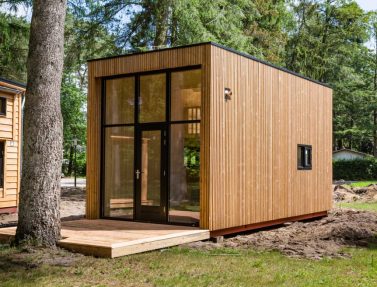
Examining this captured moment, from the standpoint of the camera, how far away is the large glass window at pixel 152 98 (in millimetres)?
9539

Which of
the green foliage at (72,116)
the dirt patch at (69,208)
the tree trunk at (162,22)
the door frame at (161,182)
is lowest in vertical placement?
the dirt patch at (69,208)

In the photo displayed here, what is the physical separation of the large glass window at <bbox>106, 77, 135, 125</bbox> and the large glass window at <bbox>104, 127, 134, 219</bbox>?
0.64ft

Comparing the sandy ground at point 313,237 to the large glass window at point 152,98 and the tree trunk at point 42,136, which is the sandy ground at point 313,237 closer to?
the tree trunk at point 42,136

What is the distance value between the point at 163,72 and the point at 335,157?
31716mm

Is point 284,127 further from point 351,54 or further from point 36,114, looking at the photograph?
point 351,54

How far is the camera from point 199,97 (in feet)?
29.7

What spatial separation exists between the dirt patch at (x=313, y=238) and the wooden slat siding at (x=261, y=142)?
35 centimetres

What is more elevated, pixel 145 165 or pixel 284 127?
pixel 284 127

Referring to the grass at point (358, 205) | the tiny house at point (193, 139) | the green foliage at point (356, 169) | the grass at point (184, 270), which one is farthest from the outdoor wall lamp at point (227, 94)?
the green foliage at point (356, 169)

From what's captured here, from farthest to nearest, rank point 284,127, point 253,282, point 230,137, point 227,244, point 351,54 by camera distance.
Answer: point 351,54 < point 284,127 < point 230,137 < point 227,244 < point 253,282

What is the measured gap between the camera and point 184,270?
250 inches

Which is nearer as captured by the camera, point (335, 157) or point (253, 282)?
point (253, 282)

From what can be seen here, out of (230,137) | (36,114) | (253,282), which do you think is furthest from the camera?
(230,137)

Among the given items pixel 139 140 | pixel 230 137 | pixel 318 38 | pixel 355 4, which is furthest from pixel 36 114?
pixel 355 4
